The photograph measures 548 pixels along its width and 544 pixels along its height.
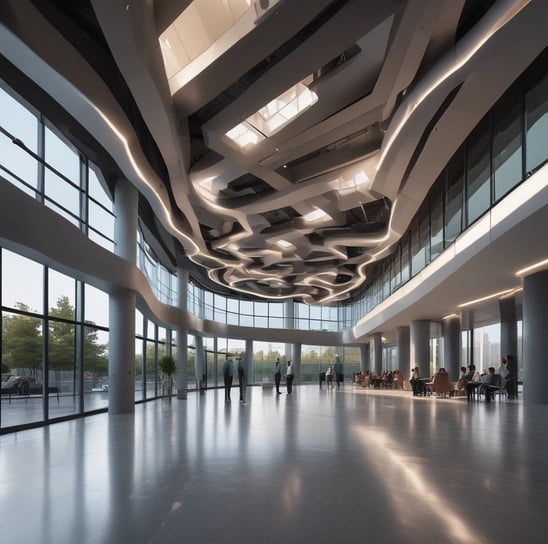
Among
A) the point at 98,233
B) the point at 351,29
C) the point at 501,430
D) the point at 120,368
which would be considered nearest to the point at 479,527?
the point at 501,430

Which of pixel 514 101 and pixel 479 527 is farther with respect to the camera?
pixel 514 101

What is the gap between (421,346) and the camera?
26.1 meters

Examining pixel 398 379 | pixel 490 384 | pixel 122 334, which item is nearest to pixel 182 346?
pixel 122 334

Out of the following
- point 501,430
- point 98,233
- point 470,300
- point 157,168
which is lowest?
point 501,430

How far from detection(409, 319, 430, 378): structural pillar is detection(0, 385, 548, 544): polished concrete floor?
16.0m

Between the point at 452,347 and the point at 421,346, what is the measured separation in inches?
59.4

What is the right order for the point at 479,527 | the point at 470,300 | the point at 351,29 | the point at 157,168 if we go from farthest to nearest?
1. the point at 470,300
2. the point at 157,168
3. the point at 351,29
4. the point at 479,527

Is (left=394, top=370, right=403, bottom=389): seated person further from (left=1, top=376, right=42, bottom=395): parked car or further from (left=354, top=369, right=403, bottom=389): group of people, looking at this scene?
(left=1, top=376, right=42, bottom=395): parked car

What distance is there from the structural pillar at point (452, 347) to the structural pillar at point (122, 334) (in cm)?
1685

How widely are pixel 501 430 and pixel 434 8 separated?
23.3 ft

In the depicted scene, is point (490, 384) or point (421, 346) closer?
point (490, 384)

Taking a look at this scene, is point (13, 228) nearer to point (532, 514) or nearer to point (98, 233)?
point (98, 233)

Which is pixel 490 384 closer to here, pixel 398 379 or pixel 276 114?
pixel 398 379

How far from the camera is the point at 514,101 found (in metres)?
11.3
